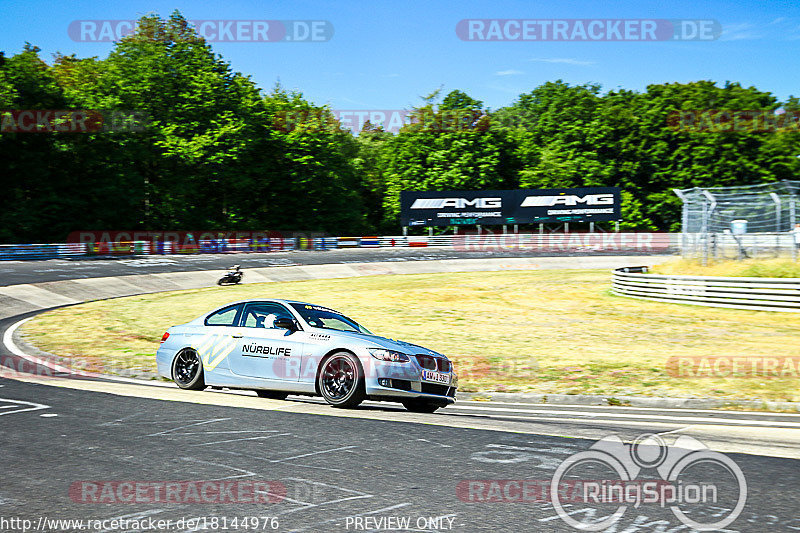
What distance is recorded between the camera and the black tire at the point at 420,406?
10.1 m

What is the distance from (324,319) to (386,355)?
5.99 ft

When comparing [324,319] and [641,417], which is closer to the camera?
[641,417]

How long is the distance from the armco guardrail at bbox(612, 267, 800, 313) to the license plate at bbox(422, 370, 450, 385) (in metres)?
15.4

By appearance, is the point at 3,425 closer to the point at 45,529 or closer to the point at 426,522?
the point at 45,529

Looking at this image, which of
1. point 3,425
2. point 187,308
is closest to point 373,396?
point 3,425

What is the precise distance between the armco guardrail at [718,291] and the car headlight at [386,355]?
53.2ft

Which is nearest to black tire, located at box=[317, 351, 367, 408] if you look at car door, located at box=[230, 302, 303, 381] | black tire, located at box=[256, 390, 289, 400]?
car door, located at box=[230, 302, 303, 381]

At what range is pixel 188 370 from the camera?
37.0ft

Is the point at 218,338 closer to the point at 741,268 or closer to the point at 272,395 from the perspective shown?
the point at 272,395

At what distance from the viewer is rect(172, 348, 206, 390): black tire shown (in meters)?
11.1

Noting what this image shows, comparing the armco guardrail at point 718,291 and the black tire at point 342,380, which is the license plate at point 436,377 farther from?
the armco guardrail at point 718,291

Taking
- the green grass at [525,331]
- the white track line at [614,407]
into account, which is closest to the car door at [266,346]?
the white track line at [614,407]

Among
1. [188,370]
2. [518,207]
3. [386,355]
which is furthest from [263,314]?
[518,207]

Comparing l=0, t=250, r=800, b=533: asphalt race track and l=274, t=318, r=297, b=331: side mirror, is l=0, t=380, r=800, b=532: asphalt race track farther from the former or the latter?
l=274, t=318, r=297, b=331: side mirror
